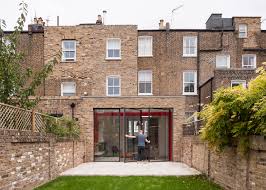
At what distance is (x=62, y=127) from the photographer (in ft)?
70.5

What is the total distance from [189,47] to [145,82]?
14.2ft

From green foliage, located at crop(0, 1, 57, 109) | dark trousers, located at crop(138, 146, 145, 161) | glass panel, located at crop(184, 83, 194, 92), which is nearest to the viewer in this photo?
green foliage, located at crop(0, 1, 57, 109)

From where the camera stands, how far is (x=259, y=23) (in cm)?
3831

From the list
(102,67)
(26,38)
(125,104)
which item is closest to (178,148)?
(125,104)

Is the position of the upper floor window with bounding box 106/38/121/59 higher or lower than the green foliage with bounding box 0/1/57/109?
higher

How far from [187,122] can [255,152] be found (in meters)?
15.7

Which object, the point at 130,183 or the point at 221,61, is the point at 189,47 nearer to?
the point at 221,61

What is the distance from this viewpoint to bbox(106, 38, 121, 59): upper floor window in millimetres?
34969

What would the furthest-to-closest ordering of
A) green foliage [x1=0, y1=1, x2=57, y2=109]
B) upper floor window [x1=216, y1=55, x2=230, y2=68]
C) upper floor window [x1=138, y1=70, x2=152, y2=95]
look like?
upper floor window [x1=216, y1=55, x2=230, y2=68]
upper floor window [x1=138, y1=70, x2=152, y2=95]
green foliage [x1=0, y1=1, x2=57, y2=109]

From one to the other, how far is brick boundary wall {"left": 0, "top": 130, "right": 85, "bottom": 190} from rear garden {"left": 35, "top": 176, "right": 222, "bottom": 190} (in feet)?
1.67

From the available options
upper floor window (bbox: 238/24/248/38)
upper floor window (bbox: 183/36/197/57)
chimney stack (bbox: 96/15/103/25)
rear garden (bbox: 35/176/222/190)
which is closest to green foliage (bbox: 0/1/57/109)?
rear garden (bbox: 35/176/222/190)

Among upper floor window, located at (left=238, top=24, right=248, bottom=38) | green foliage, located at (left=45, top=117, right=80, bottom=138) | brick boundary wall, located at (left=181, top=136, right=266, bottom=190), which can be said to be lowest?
brick boundary wall, located at (left=181, top=136, right=266, bottom=190)

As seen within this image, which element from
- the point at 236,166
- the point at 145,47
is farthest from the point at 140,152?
the point at 236,166

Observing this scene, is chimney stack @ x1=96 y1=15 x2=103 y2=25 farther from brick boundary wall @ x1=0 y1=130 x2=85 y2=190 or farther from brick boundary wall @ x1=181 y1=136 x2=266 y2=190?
brick boundary wall @ x1=181 y1=136 x2=266 y2=190
